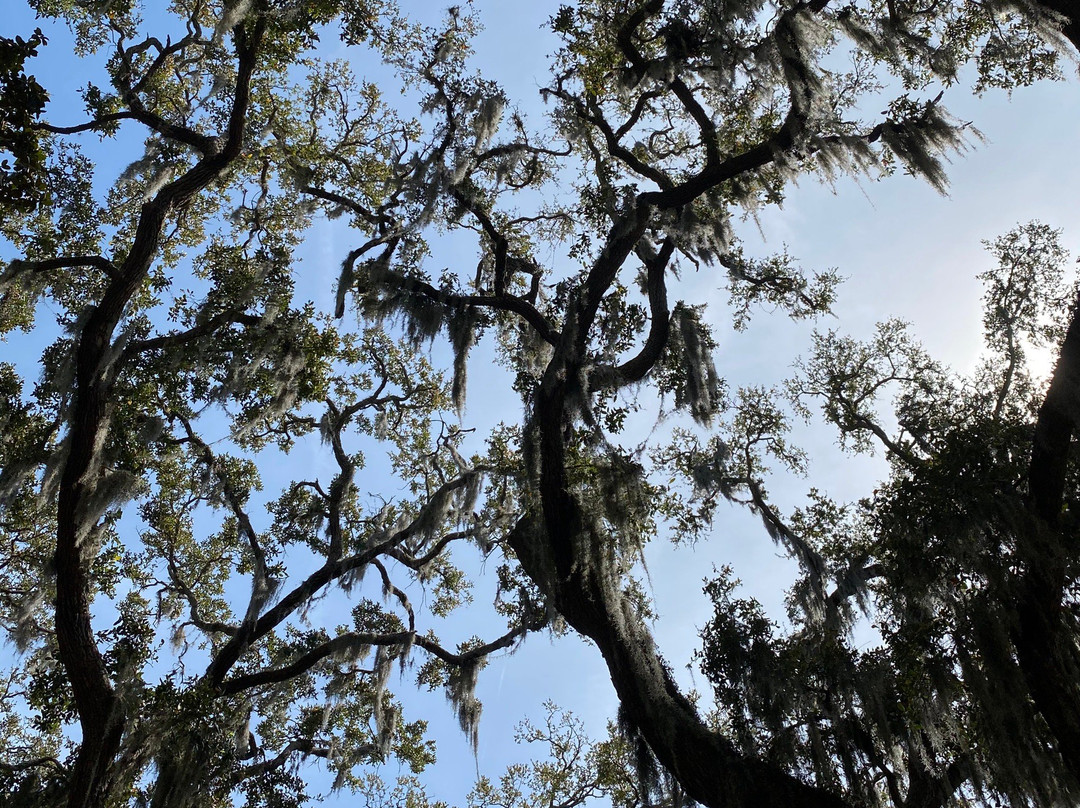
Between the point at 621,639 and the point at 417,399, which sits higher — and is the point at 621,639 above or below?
below

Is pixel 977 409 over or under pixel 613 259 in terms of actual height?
under

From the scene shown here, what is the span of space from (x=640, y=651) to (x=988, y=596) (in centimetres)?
281

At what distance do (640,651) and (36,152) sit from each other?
18.1ft

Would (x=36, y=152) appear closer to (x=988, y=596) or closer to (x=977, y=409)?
(x=988, y=596)

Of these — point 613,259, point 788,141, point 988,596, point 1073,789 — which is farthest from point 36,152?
point 1073,789

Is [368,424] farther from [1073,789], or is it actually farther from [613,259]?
[1073,789]

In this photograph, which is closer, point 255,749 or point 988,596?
point 988,596

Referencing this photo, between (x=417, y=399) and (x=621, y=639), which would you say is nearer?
(x=621, y=639)

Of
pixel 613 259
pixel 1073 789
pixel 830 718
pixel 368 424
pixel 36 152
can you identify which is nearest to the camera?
pixel 36 152

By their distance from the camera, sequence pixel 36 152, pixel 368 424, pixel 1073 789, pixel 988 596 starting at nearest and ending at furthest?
1. pixel 36 152
2. pixel 1073 789
3. pixel 988 596
4. pixel 368 424

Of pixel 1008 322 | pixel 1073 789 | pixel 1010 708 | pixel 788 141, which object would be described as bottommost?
pixel 1073 789

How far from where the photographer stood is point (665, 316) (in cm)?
789

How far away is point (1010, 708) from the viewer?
5.66 meters

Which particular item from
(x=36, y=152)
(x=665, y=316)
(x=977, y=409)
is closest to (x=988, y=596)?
(x=977, y=409)
